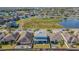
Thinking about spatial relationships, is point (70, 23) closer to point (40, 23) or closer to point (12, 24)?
point (40, 23)

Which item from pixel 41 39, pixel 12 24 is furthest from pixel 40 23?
pixel 12 24

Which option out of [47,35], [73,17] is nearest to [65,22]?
[73,17]

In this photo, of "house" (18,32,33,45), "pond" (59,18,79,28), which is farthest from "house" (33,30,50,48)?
"pond" (59,18,79,28)

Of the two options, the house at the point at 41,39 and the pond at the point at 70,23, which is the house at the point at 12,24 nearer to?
the house at the point at 41,39

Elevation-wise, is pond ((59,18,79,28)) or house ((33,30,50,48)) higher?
pond ((59,18,79,28))

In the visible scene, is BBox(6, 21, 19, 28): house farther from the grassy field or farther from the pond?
the pond

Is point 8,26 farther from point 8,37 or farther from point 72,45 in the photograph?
point 72,45
